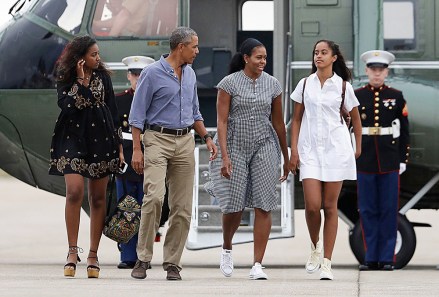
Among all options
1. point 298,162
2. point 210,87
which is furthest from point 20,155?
point 298,162

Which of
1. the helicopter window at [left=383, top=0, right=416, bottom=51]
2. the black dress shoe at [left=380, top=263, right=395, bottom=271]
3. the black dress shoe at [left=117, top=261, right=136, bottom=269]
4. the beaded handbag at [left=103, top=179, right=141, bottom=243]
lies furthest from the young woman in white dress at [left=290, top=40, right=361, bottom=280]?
the black dress shoe at [left=117, top=261, right=136, bottom=269]

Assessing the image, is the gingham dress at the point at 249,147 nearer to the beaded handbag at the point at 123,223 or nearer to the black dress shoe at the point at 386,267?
the beaded handbag at the point at 123,223

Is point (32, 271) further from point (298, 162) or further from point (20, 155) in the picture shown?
point (298, 162)

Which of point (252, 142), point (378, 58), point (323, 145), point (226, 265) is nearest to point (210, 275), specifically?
point (226, 265)

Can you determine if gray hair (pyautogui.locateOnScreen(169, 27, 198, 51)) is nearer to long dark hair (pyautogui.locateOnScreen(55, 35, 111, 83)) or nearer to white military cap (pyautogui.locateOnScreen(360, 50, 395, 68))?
long dark hair (pyautogui.locateOnScreen(55, 35, 111, 83))

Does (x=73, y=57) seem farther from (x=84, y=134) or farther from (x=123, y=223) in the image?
(x=123, y=223)

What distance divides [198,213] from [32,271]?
4.83 feet

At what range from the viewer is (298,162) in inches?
474

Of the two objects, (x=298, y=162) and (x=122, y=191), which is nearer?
(x=298, y=162)

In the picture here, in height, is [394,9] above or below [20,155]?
above

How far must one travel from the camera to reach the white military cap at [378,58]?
13438 mm

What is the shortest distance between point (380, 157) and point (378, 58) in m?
0.80

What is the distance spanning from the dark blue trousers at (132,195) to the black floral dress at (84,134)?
1.58 metres

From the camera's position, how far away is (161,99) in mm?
11656
